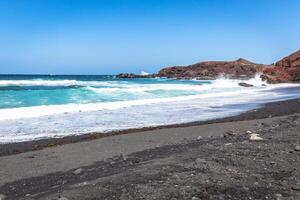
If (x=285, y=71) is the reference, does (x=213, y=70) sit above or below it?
below

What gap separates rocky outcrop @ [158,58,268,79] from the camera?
89.6 metres

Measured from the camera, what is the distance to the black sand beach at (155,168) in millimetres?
4953

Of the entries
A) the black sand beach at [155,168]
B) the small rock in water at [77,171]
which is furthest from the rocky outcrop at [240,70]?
the small rock in water at [77,171]

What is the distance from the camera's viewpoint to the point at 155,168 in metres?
6.08

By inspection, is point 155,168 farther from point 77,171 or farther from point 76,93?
point 76,93

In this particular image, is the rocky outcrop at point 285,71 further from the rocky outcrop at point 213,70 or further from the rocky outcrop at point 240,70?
the rocky outcrop at point 213,70

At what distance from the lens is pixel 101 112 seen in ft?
59.2

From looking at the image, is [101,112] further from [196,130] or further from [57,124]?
[196,130]

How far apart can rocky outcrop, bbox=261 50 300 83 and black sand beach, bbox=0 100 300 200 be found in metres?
55.1

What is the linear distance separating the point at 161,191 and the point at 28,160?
13.0ft

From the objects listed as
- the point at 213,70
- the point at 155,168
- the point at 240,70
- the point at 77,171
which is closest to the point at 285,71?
the point at 240,70

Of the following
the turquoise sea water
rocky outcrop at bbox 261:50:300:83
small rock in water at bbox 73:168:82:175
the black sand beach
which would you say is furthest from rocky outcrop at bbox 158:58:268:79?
small rock in water at bbox 73:168:82:175

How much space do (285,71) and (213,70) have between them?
33193 millimetres

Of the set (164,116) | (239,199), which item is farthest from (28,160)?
(164,116)
